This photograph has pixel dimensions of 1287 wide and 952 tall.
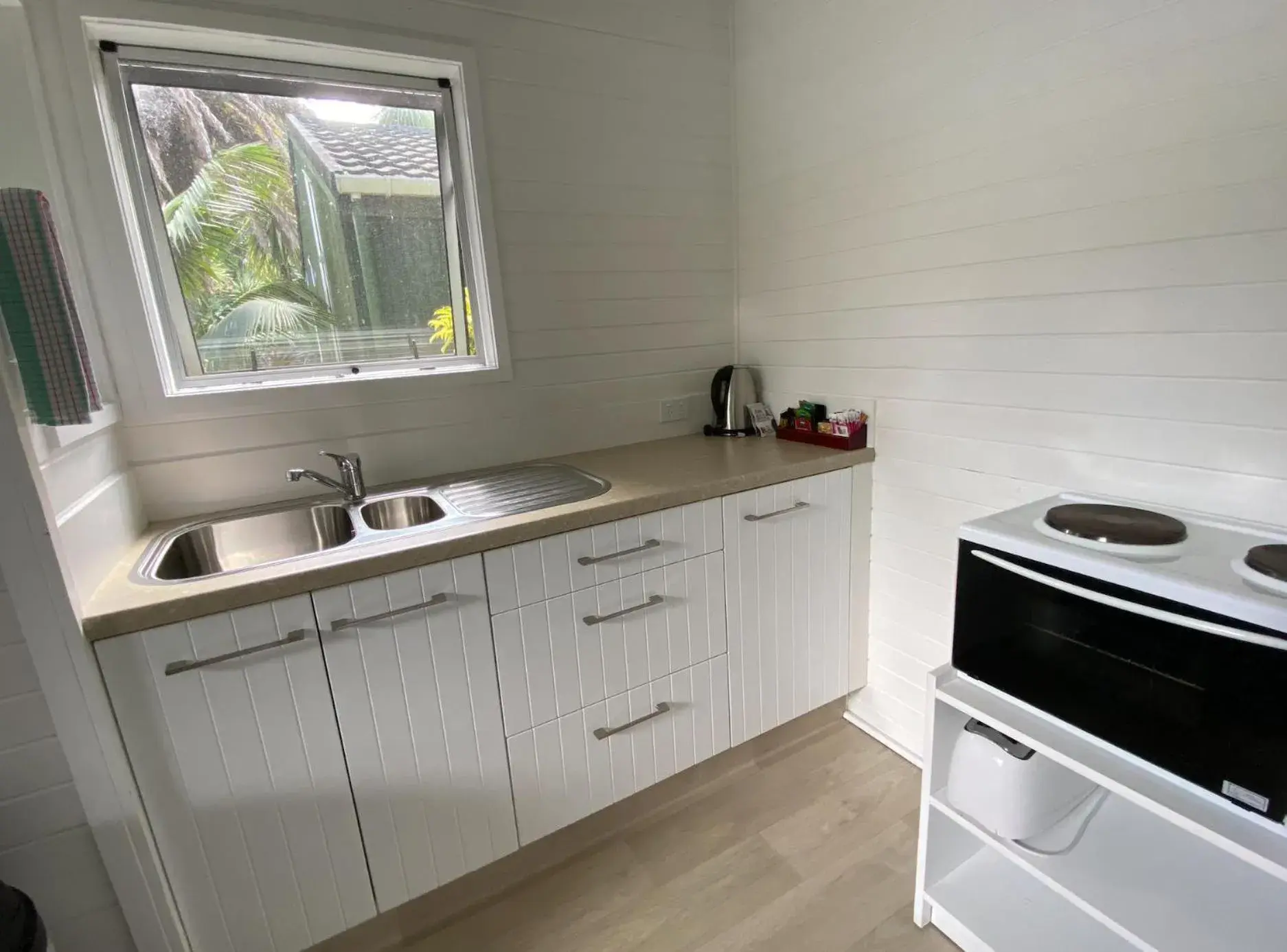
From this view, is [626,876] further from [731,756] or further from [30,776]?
[30,776]

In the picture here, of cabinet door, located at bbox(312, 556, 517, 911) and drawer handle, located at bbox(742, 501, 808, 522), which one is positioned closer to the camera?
cabinet door, located at bbox(312, 556, 517, 911)

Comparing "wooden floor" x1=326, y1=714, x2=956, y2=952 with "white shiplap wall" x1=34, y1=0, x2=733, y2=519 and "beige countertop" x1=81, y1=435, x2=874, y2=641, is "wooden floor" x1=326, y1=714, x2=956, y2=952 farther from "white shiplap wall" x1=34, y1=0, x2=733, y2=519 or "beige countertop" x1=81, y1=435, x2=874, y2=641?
"white shiplap wall" x1=34, y1=0, x2=733, y2=519

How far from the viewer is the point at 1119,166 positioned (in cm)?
123

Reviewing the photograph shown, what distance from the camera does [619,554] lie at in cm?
149

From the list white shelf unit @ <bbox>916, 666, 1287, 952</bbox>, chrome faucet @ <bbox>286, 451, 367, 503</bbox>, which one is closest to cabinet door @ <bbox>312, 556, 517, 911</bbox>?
chrome faucet @ <bbox>286, 451, 367, 503</bbox>

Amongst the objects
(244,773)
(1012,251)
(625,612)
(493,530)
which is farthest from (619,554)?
(1012,251)

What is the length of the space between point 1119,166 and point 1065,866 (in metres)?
1.40

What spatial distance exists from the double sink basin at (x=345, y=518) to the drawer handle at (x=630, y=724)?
594mm

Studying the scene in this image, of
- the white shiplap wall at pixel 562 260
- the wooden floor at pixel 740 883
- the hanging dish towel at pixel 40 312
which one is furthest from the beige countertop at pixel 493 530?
the wooden floor at pixel 740 883

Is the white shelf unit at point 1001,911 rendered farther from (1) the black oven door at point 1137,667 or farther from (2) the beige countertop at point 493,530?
(2) the beige countertop at point 493,530

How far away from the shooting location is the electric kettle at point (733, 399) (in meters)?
2.17

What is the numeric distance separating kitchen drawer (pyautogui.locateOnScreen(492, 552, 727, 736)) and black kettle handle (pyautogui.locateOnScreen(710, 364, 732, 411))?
0.76 metres

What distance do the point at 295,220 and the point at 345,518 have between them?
2.74 ft

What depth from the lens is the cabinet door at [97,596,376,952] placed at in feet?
3.52
